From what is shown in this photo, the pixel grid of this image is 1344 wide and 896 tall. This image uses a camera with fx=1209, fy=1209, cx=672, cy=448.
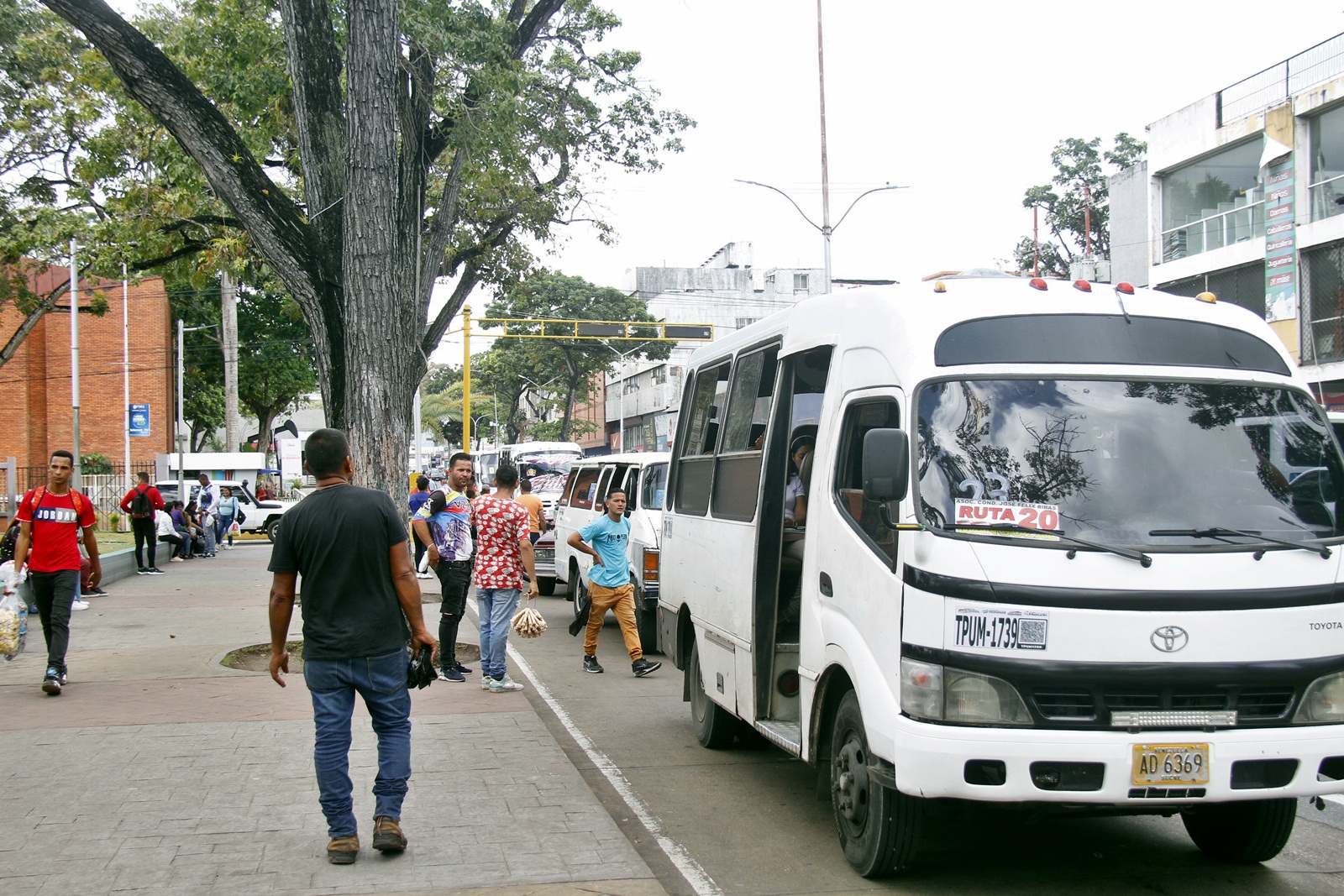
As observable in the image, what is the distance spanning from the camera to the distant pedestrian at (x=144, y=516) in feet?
69.0

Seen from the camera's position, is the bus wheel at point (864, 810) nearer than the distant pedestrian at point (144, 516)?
Yes

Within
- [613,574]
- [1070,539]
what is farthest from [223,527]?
[1070,539]

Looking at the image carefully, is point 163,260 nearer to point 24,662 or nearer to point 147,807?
point 24,662

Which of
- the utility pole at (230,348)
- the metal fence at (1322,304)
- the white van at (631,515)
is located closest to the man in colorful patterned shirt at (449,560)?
the white van at (631,515)

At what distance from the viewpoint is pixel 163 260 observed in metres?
15.9

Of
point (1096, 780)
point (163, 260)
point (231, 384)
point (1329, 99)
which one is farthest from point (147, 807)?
point (231, 384)

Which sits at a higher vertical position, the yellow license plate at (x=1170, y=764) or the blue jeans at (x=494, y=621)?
the yellow license plate at (x=1170, y=764)

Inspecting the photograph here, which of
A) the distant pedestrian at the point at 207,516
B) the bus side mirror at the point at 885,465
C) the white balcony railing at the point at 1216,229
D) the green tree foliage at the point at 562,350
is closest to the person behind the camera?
the bus side mirror at the point at 885,465

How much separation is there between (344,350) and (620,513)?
2.92 meters

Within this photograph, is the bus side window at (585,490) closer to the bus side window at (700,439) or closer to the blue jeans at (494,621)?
the blue jeans at (494,621)

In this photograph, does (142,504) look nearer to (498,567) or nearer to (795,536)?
(498,567)

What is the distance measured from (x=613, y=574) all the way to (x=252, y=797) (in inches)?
188

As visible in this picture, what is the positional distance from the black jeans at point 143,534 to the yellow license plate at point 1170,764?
20.1 meters

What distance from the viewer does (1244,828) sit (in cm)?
530
